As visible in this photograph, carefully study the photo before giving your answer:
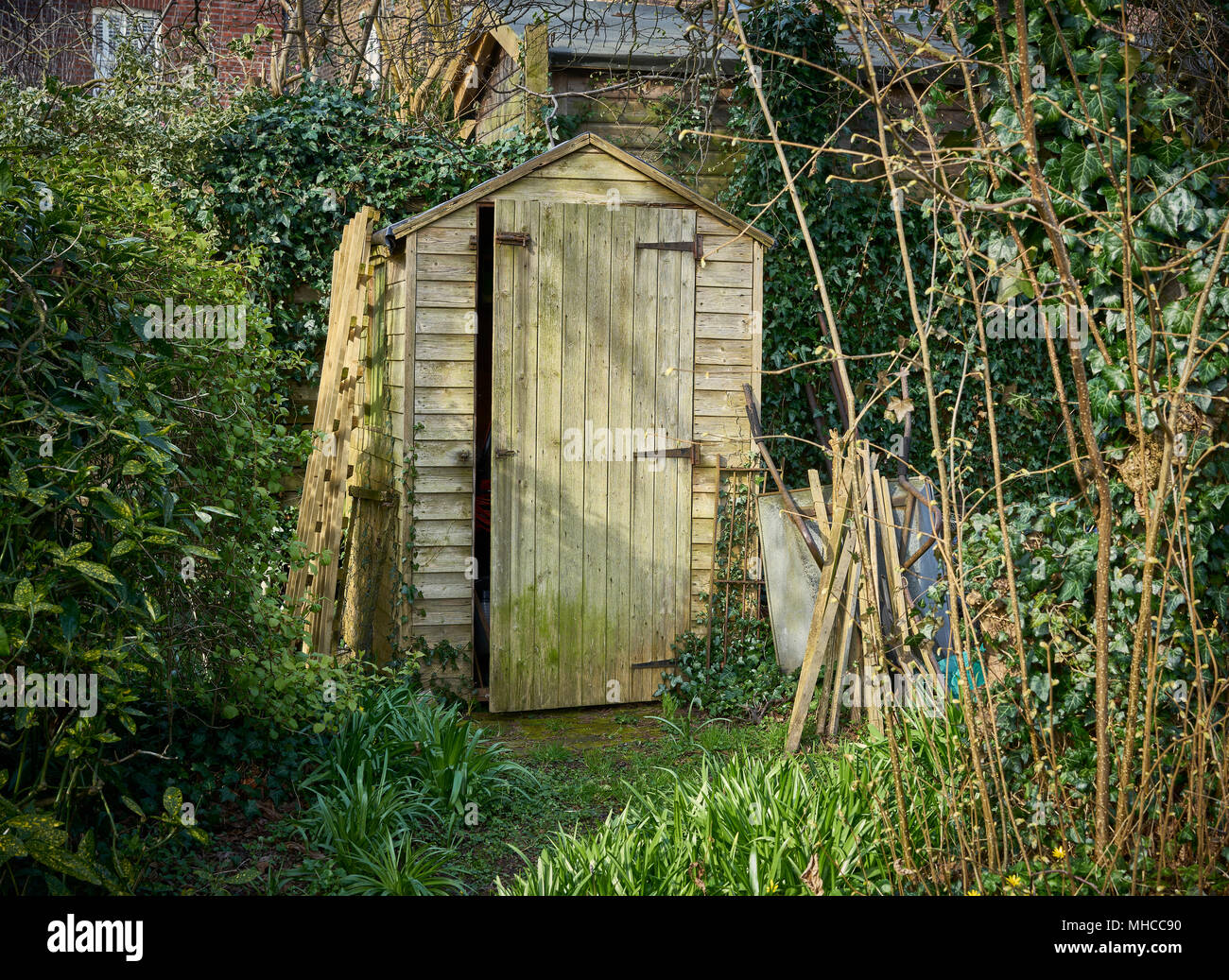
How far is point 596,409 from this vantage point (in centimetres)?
583

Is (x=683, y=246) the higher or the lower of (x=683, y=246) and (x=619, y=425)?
the higher

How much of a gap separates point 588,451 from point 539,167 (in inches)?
63.5

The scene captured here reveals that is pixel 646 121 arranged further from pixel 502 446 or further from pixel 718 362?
pixel 502 446

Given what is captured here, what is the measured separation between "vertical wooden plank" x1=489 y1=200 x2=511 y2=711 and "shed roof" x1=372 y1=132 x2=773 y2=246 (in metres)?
0.14

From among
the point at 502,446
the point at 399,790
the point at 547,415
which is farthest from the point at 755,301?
the point at 399,790

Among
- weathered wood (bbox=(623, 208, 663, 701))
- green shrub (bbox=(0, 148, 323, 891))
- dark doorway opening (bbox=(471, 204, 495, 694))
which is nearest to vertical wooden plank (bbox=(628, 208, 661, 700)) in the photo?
weathered wood (bbox=(623, 208, 663, 701))

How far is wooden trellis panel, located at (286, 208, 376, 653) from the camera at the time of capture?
560cm

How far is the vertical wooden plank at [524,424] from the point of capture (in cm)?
570
